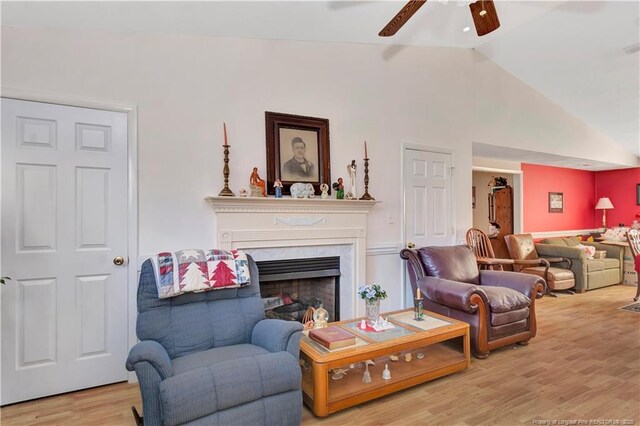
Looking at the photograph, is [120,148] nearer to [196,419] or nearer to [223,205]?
[223,205]

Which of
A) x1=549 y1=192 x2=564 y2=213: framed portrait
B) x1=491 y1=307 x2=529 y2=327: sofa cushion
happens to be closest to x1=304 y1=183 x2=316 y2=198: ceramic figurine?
x1=491 y1=307 x2=529 y2=327: sofa cushion

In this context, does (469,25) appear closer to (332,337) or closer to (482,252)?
(482,252)

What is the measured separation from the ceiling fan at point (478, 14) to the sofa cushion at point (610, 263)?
5329 mm

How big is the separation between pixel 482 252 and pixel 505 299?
1.77 metres

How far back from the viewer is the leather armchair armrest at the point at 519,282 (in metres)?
3.31

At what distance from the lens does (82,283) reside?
2.55 metres

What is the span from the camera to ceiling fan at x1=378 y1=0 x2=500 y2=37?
2.31 m

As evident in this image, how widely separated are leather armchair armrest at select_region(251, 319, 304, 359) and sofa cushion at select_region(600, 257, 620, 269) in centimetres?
620

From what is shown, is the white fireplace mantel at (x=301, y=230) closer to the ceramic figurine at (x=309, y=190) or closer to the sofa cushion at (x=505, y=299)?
the ceramic figurine at (x=309, y=190)

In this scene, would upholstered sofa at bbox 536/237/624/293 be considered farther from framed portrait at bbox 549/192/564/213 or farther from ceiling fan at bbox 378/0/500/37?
ceiling fan at bbox 378/0/500/37

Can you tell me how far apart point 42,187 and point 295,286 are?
2.15m

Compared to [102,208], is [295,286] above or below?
below

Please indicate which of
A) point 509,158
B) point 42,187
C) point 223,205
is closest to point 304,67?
point 223,205

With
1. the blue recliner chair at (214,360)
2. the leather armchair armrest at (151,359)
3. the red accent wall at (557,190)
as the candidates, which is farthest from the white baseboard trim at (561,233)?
the leather armchair armrest at (151,359)
